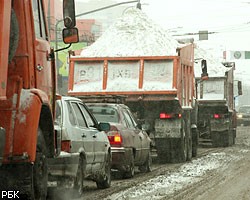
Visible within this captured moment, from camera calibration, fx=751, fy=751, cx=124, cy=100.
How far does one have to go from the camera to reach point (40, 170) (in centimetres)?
868

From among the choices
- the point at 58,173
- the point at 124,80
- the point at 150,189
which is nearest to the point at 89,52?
the point at 124,80

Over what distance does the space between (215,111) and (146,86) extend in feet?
31.2

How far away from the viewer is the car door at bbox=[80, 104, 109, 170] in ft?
41.0

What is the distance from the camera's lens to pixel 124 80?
65.2 ft

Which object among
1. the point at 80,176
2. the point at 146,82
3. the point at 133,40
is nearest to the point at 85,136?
the point at 80,176

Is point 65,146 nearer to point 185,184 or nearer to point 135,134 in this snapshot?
point 185,184

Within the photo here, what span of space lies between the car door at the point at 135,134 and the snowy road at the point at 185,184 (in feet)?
→ 1.61

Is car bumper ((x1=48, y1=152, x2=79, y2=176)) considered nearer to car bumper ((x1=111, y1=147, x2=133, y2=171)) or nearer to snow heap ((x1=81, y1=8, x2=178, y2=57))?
car bumper ((x1=111, y1=147, x2=133, y2=171))

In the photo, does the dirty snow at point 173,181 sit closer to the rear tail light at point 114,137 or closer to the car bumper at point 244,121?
the rear tail light at point 114,137

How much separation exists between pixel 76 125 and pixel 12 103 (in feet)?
12.5

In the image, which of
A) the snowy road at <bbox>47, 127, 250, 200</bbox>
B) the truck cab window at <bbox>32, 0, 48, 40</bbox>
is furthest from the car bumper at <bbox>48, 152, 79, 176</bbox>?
the truck cab window at <bbox>32, 0, 48, 40</bbox>

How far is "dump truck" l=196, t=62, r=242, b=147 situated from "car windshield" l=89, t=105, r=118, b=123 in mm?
12413

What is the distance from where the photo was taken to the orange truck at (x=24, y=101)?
7649 millimetres

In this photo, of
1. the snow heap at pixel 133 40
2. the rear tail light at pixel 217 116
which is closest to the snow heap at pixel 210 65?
the rear tail light at pixel 217 116
